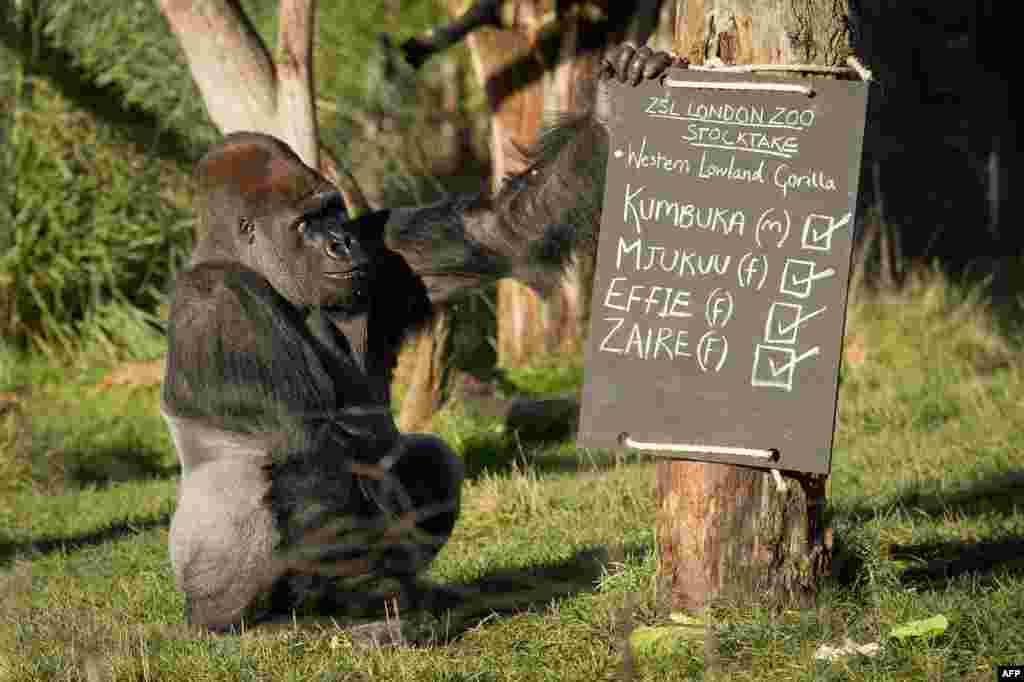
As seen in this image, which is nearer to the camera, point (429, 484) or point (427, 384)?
point (429, 484)

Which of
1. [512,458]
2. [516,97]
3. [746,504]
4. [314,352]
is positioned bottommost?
[512,458]

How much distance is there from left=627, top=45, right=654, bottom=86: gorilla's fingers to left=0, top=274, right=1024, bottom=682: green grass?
1.31m

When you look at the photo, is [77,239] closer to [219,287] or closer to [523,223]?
[523,223]

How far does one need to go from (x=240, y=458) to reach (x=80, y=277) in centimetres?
579

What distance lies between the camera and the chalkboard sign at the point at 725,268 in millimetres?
3535

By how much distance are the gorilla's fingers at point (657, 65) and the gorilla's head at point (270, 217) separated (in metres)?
0.94

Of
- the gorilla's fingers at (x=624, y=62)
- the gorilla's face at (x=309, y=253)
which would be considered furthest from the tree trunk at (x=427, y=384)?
the gorilla's fingers at (x=624, y=62)

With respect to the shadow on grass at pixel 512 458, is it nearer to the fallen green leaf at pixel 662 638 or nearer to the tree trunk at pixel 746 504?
the tree trunk at pixel 746 504

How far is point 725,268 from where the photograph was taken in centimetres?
363

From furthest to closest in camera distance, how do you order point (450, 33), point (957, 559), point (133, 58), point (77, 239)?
point (133, 58) → point (77, 239) → point (450, 33) → point (957, 559)

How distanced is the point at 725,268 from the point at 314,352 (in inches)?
44.2

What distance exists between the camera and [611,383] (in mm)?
3713

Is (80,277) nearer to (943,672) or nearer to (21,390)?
(21,390)

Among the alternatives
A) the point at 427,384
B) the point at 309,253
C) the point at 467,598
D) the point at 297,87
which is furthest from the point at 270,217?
the point at 427,384
